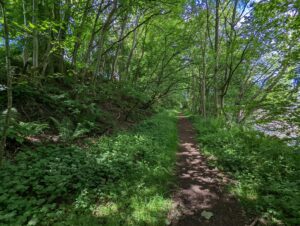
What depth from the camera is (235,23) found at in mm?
9016

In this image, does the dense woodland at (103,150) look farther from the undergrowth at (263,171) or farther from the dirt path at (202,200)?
the dirt path at (202,200)

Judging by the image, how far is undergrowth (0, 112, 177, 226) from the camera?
2488 mm

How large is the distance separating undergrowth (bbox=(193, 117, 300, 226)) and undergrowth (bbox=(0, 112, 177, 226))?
1.67 m

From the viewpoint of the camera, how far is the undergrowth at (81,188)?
2.49m

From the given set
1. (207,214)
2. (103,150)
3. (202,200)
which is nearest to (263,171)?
(202,200)

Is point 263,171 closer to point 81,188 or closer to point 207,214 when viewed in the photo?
point 207,214

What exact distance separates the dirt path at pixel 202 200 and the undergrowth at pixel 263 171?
0.98 ft

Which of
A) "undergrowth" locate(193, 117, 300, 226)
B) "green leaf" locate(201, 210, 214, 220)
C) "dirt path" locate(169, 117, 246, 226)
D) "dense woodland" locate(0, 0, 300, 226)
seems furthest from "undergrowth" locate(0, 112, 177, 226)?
"undergrowth" locate(193, 117, 300, 226)

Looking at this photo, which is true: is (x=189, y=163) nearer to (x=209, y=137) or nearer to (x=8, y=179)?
(x=209, y=137)

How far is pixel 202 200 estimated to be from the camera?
132 inches

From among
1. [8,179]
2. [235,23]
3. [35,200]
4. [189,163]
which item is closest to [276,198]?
[189,163]

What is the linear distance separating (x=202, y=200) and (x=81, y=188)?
2.34 m

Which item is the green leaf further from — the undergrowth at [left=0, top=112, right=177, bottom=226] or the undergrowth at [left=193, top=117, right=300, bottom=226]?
the undergrowth at [left=193, top=117, right=300, bottom=226]

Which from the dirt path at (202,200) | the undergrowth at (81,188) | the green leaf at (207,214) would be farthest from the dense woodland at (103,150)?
the green leaf at (207,214)
